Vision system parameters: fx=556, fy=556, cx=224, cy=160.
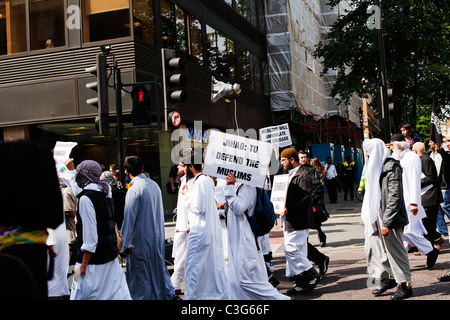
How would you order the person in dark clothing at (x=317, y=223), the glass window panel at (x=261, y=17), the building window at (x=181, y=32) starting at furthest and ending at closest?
the glass window panel at (x=261, y=17) → the building window at (x=181, y=32) → the person in dark clothing at (x=317, y=223)

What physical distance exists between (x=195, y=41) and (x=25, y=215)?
770 inches

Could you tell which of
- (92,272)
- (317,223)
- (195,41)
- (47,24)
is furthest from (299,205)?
(195,41)

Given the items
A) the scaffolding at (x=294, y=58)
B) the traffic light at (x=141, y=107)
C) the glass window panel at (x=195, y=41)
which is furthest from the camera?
the scaffolding at (x=294, y=58)

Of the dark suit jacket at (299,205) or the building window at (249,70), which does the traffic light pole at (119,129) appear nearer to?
the dark suit jacket at (299,205)

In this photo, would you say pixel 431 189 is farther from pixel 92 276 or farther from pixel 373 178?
pixel 92 276

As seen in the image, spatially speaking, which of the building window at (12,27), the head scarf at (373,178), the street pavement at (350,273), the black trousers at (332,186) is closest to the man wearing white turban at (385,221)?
the head scarf at (373,178)

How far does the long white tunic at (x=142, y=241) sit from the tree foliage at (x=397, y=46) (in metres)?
23.9

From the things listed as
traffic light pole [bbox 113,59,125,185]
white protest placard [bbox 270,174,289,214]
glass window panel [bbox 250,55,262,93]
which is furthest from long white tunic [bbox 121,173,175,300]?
glass window panel [bbox 250,55,262,93]

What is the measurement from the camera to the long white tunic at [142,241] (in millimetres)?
6242

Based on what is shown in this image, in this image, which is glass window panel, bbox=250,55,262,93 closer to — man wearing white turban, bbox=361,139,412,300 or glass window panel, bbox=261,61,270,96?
glass window panel, bbox=261,61,270,96

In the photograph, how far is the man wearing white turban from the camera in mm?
6551

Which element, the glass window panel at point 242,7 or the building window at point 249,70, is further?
the glass window panel at point 242,7

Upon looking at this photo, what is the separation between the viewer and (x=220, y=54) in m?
23.8
